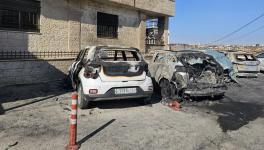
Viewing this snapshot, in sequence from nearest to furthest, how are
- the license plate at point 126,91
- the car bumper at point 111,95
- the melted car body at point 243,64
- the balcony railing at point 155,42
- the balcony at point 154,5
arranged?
the car bumper at point 111,95 < the license plate at point 126,91 < the melted car body at point 243,64 < the balcony at point 154,5 < the balcony railing at point 155,42

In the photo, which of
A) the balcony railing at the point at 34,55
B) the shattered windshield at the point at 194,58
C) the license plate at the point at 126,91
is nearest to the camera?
the license plate at the point at 126,91

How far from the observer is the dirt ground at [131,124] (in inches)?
195

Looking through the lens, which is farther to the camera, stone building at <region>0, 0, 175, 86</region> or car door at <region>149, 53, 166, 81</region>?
stone building at <region>0, 0, 175, 86</region>

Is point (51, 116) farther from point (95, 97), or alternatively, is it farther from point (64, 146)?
point (64, 146)

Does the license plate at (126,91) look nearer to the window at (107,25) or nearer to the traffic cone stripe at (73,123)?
the traffic cone stripe at (73,123)

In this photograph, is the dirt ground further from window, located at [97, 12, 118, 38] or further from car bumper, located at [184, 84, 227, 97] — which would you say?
window, located at [97, 12, 118, 38]

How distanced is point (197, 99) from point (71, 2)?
8866 millimetres

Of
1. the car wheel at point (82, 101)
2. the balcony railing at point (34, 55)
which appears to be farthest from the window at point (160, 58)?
the balcony railing at point (34, 55)

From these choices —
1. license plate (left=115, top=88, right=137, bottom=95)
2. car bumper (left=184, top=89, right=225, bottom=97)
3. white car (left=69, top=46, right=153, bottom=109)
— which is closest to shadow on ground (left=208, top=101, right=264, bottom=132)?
car bumper (left=184, top=89, right=225, bottom=97)

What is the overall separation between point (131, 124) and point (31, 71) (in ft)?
22.8

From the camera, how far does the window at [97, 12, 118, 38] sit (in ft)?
53.5

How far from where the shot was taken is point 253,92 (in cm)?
1123

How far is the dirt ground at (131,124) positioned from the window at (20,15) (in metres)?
3.98

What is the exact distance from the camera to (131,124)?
6164 mm
